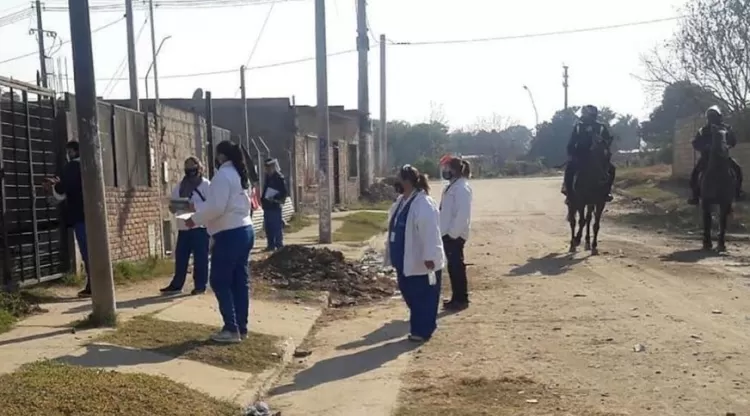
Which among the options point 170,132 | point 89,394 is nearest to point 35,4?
point 170,132

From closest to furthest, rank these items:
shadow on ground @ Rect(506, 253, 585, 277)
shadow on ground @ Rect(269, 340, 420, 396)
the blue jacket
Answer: shadow on ground @ Rect(269, 340, 420, 396)
shadow on ground @ Rect(506, 253, 585, 277)
the blue jacket

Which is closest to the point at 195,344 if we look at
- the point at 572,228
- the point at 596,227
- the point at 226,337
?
the point at 226,337

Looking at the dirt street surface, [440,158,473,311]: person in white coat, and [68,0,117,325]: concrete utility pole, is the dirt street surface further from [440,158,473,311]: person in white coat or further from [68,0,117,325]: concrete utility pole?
[68,0,117,325]: concrete utility pole

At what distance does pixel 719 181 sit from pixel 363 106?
2416cm

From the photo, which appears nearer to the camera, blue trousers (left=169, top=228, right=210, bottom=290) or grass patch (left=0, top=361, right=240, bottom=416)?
grass patch (left=0, top=361, right=240, bottom=416)

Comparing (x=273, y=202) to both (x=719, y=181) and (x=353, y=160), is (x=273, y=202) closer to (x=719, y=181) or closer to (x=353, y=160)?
(x=719, y=181)

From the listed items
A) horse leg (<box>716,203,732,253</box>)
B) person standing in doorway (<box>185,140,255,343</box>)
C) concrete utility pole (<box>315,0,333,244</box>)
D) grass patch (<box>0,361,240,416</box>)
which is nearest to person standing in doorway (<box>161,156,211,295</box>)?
person standing in doorway (<box>185,140,255,343</box>)

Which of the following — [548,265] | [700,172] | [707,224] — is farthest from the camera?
[700,172]

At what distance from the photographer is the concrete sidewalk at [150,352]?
7246 mm

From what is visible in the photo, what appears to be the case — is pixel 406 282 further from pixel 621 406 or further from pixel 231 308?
pixel 621 406

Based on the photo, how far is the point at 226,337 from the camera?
8531mm

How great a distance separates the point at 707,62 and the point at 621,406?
1051 inches

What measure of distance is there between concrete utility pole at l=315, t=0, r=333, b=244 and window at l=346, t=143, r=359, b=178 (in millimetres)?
20909

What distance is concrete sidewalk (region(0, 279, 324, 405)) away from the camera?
7.25 m
